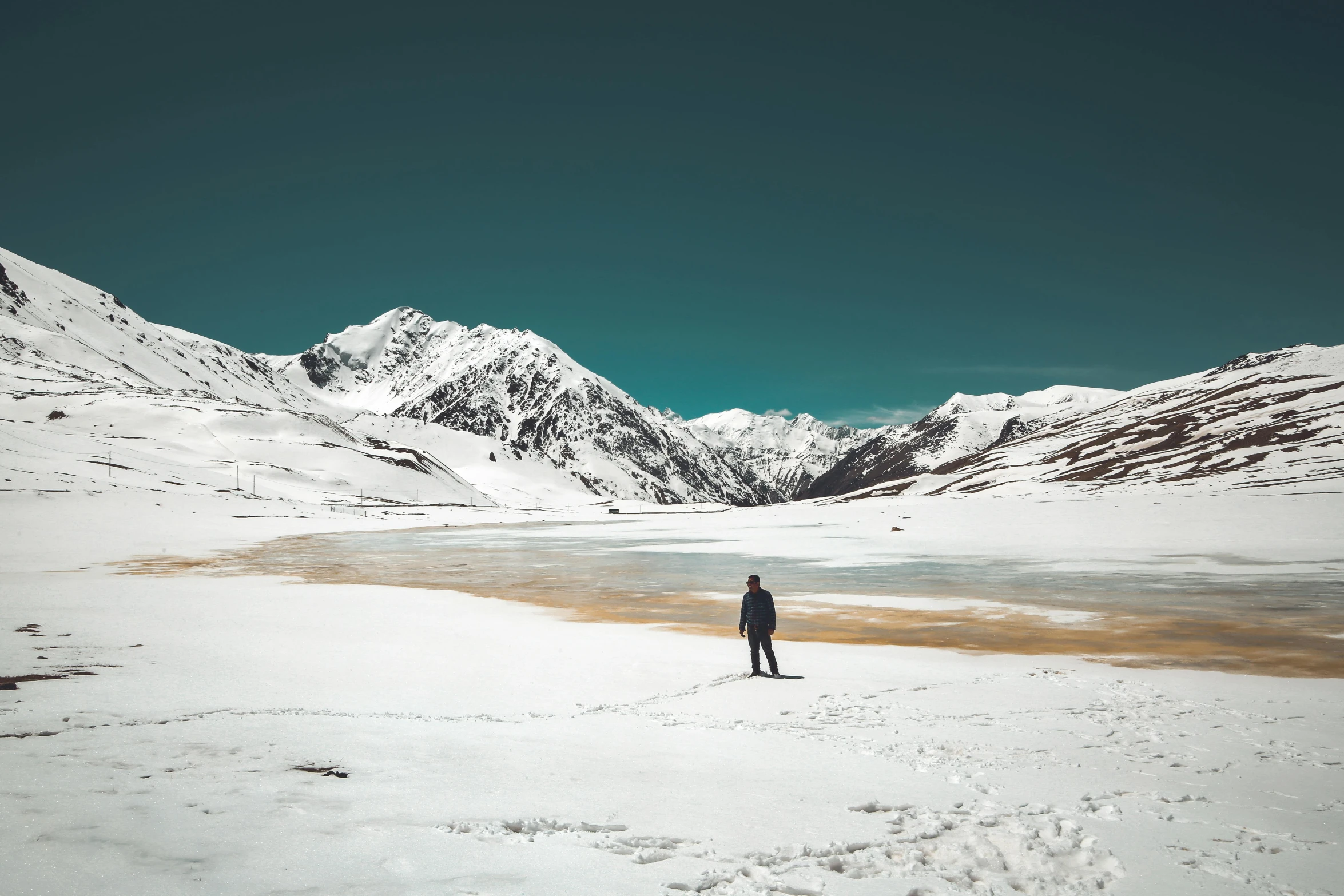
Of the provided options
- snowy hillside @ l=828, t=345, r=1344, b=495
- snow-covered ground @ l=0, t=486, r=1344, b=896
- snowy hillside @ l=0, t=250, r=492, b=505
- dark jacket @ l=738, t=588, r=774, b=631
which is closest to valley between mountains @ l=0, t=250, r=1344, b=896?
snow-covered ground @ l=0, t=486, r=1344, b=896

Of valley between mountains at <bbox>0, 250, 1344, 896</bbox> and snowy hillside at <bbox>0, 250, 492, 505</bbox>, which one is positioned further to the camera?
snowy hillside at <bbox>0, 250, 492, 505</bbox>

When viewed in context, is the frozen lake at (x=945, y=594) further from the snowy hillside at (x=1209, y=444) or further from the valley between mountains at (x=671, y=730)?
the snowy hillside at (x=1209, y=444)

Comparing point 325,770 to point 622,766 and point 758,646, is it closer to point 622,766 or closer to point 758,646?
point 622,766

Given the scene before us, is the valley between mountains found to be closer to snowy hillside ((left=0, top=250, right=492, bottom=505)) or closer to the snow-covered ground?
the snow-covered ground

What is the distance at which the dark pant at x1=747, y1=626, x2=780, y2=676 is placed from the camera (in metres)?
12.9

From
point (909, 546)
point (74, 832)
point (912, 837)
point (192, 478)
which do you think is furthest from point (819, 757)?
point (192, 478)

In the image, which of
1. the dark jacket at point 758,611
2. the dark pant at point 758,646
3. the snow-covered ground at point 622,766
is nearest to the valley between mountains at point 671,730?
the snow-covered ground at point 622,766

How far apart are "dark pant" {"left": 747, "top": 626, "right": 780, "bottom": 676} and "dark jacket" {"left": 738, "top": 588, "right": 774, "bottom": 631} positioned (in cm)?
9

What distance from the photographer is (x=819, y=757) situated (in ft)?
28.4

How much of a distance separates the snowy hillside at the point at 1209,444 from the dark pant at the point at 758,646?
86.6 m

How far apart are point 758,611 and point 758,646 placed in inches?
24.8

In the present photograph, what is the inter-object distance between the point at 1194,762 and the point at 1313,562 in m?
29.1

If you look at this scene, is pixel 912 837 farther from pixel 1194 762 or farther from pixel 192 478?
pixel 192 478

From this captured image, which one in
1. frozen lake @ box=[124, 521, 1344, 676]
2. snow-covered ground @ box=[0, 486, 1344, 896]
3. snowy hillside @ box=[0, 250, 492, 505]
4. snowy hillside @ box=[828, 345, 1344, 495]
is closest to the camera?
snow-covered ground @ box=[0, 486, 1344, 896]
